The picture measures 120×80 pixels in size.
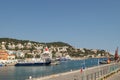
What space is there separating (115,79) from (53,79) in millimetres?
10688

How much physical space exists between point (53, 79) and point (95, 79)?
905 cm

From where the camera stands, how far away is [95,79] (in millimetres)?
53281

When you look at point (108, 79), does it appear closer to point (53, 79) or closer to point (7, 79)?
point (53, 79)

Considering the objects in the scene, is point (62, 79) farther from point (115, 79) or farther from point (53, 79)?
point (115, 79)

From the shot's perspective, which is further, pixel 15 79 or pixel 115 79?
pixel 15 79

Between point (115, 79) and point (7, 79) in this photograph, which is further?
point (7, 79)

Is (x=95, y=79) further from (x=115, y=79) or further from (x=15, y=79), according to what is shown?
(x=15, y=79)

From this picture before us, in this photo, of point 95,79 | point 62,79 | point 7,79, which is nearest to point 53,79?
point 62,79

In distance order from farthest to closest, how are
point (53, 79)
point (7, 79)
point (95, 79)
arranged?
point (7, 79) < point (53, 79) < point (95, 79)

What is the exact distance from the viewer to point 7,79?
95000mm

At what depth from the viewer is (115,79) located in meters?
59.8

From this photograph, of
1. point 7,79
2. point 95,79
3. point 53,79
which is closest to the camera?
point 95,79

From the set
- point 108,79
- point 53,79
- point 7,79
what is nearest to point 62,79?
point 53,79

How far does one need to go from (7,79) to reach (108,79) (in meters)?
42.1
